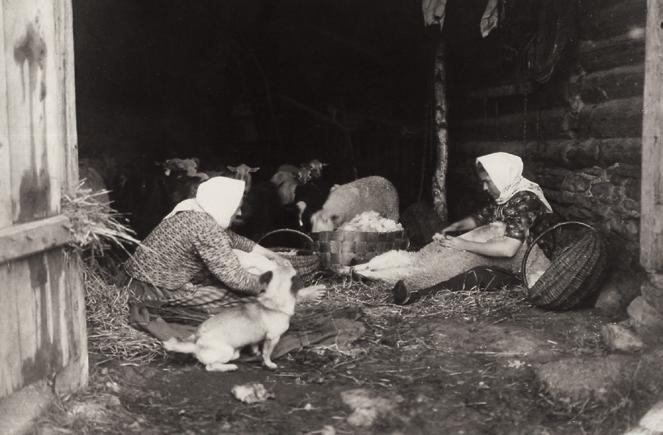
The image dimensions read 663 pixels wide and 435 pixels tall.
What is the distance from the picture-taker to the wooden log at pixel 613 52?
612 centimetres

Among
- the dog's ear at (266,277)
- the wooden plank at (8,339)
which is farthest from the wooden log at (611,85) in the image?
the wooden plank at (8,339)

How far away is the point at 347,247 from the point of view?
7328mm

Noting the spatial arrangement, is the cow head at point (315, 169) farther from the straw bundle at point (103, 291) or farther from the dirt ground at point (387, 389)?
the dirt ground at point (387, 389)

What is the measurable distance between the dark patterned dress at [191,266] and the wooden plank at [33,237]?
116 centimetres

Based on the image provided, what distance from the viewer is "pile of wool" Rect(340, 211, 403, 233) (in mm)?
7590

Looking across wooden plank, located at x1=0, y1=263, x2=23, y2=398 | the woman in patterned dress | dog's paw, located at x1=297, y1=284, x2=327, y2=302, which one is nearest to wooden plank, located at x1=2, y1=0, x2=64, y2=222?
wooden plank, located at x1=0, y1=263, x2=23, y2=398

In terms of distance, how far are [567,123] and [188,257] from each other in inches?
154

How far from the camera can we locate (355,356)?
17.3 feet

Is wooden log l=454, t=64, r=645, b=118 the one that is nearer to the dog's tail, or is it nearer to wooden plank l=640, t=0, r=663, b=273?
wooden plank l=640, t=0, r=663, b=273

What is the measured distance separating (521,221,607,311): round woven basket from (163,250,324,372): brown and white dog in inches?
84.2

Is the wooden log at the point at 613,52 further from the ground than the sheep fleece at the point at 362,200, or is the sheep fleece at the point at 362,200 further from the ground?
the wooden log at the point at 613,52

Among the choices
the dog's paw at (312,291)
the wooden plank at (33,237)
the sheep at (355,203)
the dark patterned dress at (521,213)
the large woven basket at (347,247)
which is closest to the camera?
the wooden plank at (33,237)

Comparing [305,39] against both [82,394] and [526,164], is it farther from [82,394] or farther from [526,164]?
[82,394]

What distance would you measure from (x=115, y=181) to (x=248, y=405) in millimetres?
5724
